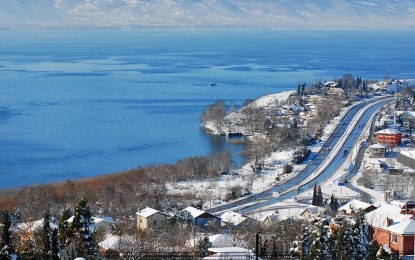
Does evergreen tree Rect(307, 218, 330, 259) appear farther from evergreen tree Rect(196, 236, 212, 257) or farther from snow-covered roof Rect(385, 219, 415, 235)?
snow-covered roof Rect(385, 219, 415, 235)

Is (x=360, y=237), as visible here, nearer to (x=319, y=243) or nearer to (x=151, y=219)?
(x=319, y=243)

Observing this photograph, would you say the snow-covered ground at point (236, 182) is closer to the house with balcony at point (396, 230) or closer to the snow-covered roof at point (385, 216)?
the snow-covered roof at point (385, 216)

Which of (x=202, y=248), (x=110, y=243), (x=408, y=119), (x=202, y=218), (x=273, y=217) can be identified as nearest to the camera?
(x=202, y=248)

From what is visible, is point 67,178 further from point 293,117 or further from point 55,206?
point 293,117

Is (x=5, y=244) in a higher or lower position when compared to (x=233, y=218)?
higher

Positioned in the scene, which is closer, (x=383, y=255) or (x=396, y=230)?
(x=383, y=255)

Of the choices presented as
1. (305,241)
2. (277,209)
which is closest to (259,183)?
(277,209)

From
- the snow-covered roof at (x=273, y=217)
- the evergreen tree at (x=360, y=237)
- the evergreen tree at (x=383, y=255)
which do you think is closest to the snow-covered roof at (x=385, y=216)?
the evergreen tree at (x=360, y=237)
